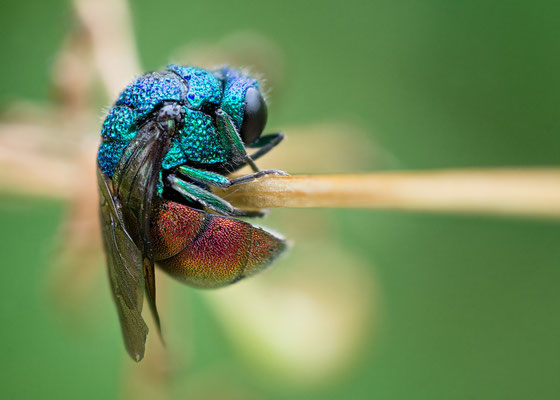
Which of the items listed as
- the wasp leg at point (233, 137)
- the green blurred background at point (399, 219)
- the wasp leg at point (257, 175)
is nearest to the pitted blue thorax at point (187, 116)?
the wasp leg at point (233, 137)

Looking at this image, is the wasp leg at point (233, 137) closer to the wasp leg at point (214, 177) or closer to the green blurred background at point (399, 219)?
the wasp leg at point (214, 177)

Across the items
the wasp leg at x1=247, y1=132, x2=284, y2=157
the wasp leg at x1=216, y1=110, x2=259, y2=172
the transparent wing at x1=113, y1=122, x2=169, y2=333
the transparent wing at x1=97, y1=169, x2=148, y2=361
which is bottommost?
the transparent wing at x1=97, y1=169, x2=148, y2=361

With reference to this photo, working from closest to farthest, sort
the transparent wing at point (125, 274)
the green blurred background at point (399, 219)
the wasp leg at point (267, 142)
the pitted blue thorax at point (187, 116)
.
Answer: the transparent wing at point (125, 274) < the pitted blue thorax at point (187, 116) < the wasp leg at point (267, 142) < the green blurred background at point (399, 219)

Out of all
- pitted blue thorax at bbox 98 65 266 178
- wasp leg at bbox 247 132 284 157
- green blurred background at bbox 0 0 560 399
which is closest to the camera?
pitted blue thorax at bbox 98 65 266 178

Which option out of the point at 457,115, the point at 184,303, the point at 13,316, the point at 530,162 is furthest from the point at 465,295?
the point at 13,316

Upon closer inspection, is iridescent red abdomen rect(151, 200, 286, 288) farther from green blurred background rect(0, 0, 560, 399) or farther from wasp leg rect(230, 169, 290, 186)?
green blurred background rect(0, 0, 560, 399)

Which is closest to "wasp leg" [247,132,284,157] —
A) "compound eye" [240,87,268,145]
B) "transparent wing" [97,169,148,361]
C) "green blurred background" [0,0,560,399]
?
"compound eye" [240,87,268,145]

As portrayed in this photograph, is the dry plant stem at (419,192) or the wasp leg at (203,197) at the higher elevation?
the dry plant stem at (419,192)
